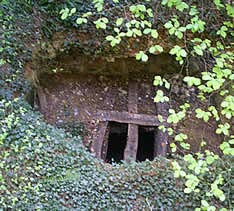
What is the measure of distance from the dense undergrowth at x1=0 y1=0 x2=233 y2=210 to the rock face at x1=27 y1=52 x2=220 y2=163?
180 cm

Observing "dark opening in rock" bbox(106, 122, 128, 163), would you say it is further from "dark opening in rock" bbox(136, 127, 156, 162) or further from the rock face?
"dark opening in rock" bbox(136, 127, 156, 162)

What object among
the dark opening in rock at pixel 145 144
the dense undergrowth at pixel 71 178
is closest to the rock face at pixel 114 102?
the dark opening in rock at pixel 145 144

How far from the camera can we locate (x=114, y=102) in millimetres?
6684

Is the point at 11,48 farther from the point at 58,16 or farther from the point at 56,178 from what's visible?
the point at 56,178

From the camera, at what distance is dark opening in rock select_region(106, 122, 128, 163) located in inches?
260

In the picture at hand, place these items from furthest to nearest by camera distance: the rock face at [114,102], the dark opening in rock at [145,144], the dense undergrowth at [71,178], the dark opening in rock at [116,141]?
1. the dark opening in rock at [145,144]
2. the dark opening in rock at [116,141]
3. the rock face at [114,102]
4. the dense undergrowth at [71,178]

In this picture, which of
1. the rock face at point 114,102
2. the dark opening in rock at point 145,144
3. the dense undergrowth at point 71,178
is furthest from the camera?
the dark opening in rock at point 145,144

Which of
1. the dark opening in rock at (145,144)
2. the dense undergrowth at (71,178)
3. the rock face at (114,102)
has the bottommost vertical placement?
the dense undergrowth at (71,178)

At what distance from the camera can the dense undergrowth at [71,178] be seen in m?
3.70

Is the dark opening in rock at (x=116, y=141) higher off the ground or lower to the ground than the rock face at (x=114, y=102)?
lower

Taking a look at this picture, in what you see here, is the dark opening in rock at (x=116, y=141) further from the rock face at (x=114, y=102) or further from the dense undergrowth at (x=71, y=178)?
the dense undergrowth at (x=71, y=178)

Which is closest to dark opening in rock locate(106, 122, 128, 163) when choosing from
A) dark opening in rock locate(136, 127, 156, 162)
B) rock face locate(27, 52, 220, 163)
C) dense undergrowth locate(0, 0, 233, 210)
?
rock face locate(27, 52, 220, 163)

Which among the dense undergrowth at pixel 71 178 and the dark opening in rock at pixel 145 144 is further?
the dark opening in rock at pixel 145 144

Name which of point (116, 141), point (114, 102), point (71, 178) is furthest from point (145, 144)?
point (71, 178)
